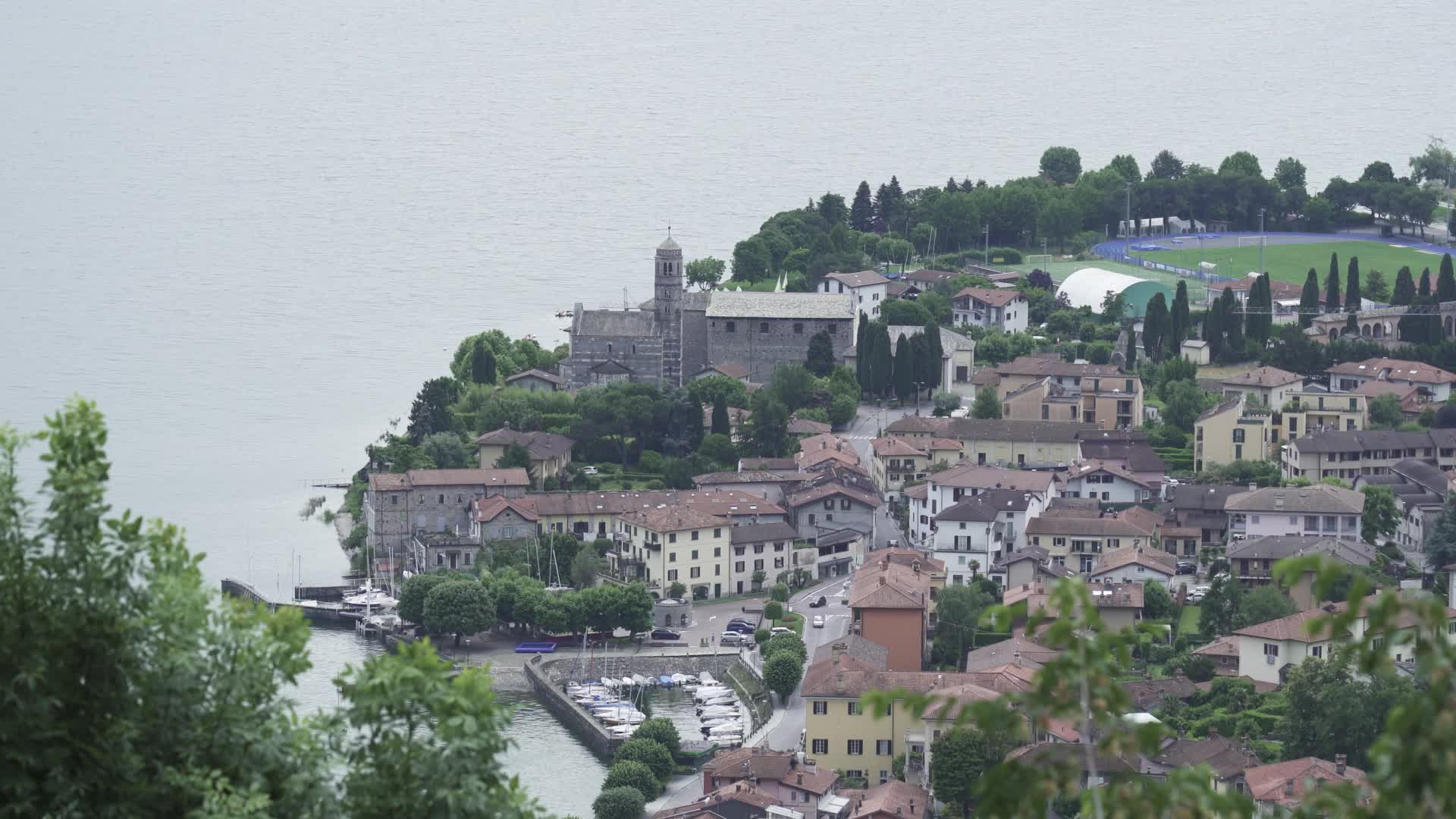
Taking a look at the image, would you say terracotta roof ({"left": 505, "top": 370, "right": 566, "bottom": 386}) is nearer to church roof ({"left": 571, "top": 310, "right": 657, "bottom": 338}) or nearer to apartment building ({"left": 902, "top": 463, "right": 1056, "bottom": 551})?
church roof ({"left": 571, "top": 310, "right": 657, "bottom": 338})

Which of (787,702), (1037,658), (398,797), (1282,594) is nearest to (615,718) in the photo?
(787,702)

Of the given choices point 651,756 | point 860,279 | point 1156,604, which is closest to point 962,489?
point 1156,604

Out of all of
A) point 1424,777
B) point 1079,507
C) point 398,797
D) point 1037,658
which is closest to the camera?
point 1424,777

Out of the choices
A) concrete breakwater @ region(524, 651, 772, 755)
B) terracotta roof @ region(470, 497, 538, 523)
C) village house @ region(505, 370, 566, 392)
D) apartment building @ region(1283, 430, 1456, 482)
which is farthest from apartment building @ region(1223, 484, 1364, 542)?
village house @ region(505, 370, 566, 392)

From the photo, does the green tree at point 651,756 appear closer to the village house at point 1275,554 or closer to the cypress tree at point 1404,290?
the village house at point 1275,554

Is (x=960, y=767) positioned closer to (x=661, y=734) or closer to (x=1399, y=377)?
(x=661, y=734)

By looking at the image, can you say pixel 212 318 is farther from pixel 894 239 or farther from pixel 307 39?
pixel 307 39
